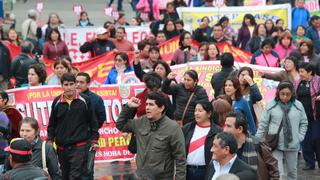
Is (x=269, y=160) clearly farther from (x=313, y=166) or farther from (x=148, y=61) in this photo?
(x=148, y=61)

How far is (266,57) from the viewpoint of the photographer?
17312 millimetres

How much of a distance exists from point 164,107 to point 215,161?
163 centimetres

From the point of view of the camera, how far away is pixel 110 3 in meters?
32.1

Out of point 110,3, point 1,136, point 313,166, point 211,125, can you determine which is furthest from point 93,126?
point 110,3

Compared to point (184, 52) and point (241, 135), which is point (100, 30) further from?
point (241, 135)

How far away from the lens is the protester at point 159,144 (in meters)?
10.1

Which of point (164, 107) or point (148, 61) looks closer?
point (164, 107)

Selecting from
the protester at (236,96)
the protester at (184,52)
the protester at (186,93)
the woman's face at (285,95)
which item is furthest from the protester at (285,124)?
the protester at (184,52)

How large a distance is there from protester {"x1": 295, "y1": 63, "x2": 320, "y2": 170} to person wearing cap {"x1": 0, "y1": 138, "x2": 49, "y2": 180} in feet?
20.1

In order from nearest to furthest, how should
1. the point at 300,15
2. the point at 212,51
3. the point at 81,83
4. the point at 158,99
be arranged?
the point at 158,99 → the point at 81,83 → the point at 212,51 → the point at 300,15

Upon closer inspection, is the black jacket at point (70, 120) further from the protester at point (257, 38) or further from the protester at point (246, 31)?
the protester at point (246, 31)

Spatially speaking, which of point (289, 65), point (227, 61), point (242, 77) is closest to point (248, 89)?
point (242, 77)

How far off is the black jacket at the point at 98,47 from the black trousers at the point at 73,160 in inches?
292

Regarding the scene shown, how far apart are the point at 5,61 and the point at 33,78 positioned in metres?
3.91
